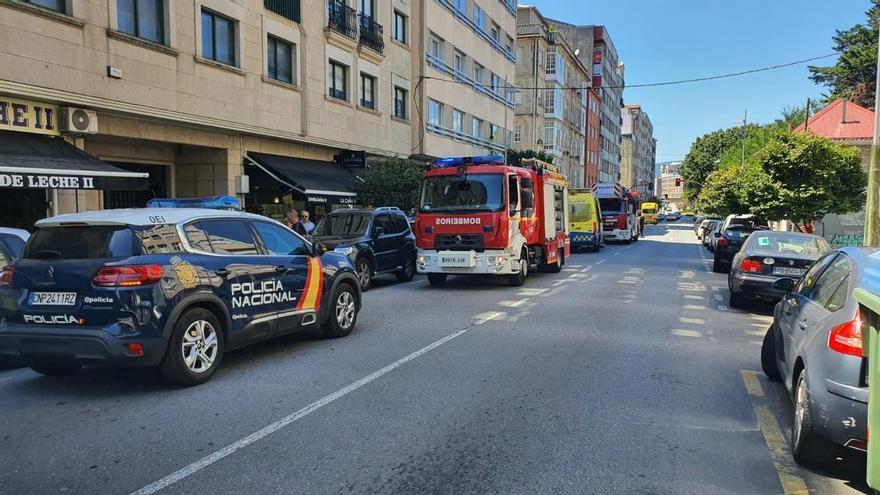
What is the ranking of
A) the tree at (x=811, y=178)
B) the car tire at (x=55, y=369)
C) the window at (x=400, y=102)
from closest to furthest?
the car tire at (x=55, y=369) < the tree at (x=811, y=178) < the window at (x=400, y=102)

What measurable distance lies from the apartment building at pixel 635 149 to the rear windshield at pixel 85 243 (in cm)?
13022

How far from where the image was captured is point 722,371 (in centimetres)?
686

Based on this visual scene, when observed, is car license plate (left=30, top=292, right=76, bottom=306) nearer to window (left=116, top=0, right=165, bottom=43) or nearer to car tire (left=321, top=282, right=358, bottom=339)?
car tire (left=321, top=282, right=358, bottom=339)

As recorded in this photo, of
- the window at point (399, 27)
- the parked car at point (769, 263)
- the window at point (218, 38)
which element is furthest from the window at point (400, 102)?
the parked car at point (769, 263)

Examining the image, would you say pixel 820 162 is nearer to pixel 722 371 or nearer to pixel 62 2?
pixel 722 371

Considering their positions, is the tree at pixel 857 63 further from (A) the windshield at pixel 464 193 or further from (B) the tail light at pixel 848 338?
(B) the tail light at pixel 848 338

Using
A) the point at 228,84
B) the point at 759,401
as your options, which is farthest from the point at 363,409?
the point at 228,84

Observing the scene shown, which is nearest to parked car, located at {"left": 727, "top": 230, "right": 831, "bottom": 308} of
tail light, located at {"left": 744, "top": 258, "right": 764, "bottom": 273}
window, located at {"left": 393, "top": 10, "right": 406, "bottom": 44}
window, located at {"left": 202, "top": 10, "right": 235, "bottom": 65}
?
tail light, located at {"left": 744, "top": 258, "right": 764, "bottom": 273}

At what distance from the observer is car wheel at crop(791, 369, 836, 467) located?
407 cm

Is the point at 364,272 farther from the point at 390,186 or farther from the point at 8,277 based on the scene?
the point at 8,277

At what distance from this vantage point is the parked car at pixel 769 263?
1090cm

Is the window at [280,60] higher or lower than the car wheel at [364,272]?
higher

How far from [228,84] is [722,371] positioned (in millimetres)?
15073

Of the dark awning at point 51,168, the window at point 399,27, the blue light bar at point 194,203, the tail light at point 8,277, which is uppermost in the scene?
the window at point 399,27
